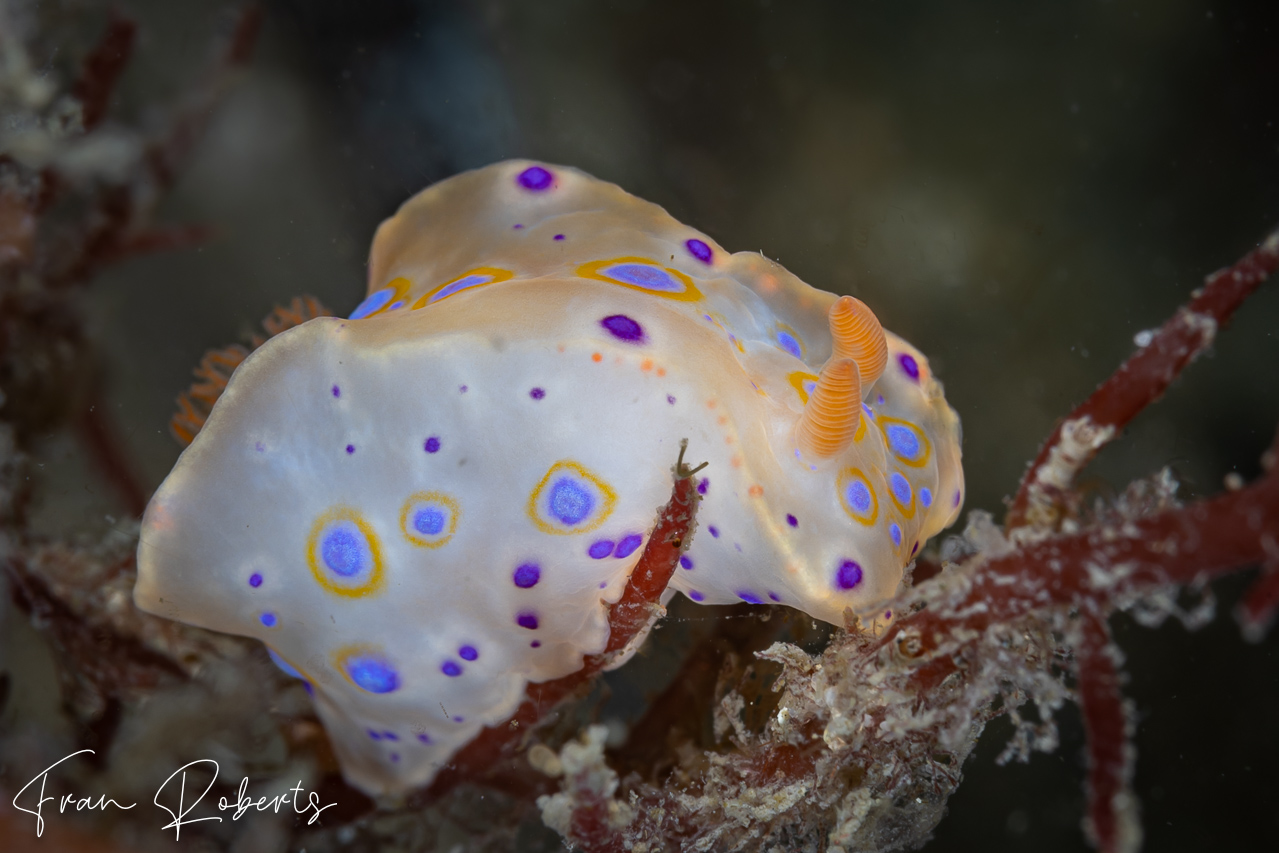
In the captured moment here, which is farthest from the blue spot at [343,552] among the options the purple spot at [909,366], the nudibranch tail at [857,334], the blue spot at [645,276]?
the purple spot at [909,366]

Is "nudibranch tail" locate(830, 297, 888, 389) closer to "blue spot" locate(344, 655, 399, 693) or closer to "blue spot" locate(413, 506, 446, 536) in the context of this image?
"blue spot" locate(413, 506, 446, 536)

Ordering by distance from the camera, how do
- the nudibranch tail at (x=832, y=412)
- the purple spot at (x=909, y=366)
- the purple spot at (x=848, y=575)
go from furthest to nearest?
1. the purple spot at (x=909, y=366)
2. the purple spot at (x=848, y=575)
3. the nudibranch tail at (x=832, y=412)

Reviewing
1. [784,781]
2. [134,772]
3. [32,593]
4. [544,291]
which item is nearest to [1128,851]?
[784,781]

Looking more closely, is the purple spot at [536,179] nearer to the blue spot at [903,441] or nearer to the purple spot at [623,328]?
the purple spot at [623,328]


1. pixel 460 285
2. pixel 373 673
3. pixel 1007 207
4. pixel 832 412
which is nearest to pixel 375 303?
pixel 460 285

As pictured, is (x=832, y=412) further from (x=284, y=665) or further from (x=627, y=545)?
(x=284, y=665)

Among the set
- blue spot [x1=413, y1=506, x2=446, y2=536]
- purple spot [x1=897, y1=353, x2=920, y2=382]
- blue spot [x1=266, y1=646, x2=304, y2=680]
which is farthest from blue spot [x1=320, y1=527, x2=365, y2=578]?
purple spot [x1=897, y1=353, x2=920, y2=382]
